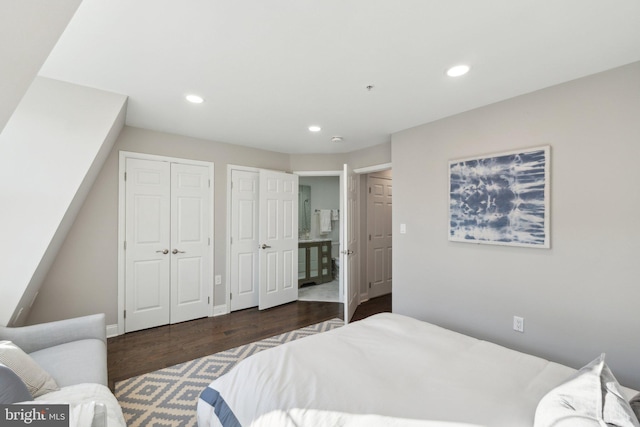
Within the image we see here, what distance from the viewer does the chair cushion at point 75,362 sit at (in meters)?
1.65

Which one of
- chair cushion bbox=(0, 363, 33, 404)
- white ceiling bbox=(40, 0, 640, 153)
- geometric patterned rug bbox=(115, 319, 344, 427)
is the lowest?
geometric patterned rug bbox=(115, 319, 344, 427)

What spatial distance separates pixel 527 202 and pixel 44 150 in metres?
3.72

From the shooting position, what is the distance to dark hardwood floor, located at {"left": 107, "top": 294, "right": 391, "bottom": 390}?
2600mm

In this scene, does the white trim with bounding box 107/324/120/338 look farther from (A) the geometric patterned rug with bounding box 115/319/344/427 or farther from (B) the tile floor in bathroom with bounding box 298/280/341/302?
(B) the tile floor in bathroom with bounding box 298/280/341/302

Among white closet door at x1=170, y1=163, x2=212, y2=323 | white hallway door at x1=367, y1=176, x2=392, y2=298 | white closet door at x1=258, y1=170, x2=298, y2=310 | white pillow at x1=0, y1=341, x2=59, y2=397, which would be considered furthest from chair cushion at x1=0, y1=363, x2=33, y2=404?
white hallway door at x1=367, y1=176, x2=392, y2=298

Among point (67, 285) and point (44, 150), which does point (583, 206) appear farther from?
point (67, 285)

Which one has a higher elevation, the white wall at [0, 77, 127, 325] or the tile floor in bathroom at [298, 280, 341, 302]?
the white wall at [0, 77, 127, 325]

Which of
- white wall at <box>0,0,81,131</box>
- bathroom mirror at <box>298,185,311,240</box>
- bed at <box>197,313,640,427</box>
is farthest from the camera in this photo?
bathroom mirror at <box>298,185,311,240</box>

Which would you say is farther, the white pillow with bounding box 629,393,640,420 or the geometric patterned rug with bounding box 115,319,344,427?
the geometric patterned rug with bounding box 115,319,344,427

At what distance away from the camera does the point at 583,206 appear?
6.89 ft

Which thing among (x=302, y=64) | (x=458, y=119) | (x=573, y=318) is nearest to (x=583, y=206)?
(x=573, y=318)

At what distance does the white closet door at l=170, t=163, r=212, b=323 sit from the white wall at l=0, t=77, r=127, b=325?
142 cm

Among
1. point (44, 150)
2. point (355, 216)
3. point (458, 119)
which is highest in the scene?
point (458, 119)

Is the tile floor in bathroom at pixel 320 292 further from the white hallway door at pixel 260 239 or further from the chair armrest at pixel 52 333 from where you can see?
the chair armrest at pixel 52 333
